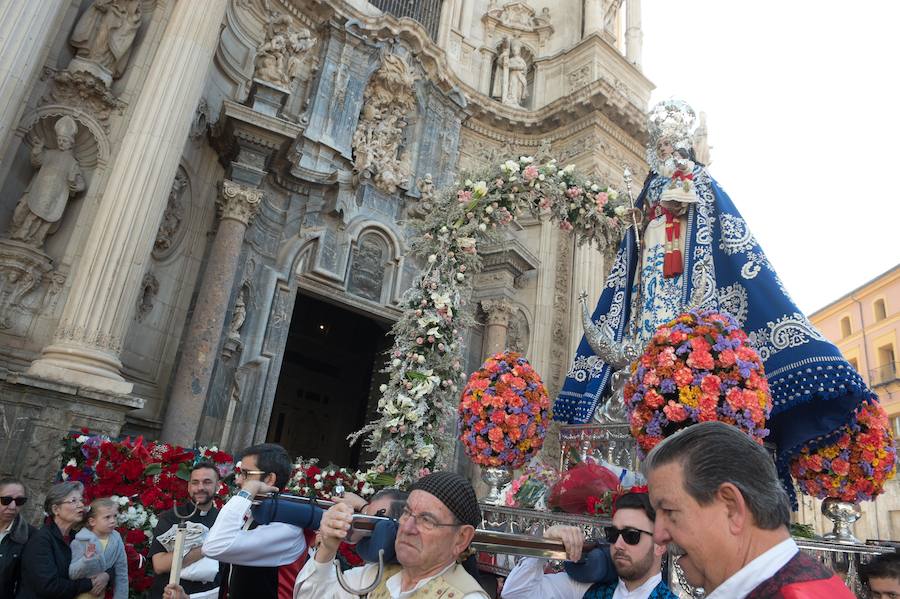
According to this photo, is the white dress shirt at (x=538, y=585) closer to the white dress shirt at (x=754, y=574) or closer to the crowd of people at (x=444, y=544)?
the crowd of people at (x=444, y=544)

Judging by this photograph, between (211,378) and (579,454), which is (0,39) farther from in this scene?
(579,454)

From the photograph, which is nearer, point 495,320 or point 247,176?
point 247,176

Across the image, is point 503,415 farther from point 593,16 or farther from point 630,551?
point 593,16

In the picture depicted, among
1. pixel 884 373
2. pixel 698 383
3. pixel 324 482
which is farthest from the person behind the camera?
pixel 884 373

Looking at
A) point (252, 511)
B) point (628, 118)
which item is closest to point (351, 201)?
point (628, 118)

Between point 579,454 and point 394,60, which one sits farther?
point 394,60

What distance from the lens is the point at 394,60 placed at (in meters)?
12.5

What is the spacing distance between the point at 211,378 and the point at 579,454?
6829mm

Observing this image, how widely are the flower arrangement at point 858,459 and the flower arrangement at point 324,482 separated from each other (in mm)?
4185

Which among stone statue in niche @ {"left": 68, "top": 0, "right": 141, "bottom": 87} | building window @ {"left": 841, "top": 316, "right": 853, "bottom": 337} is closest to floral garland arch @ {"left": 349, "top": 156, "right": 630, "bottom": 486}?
stone statue in niche @ {"left": 68, "top": 0, "right": 141, "bottom": 87}

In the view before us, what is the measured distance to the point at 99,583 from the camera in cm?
356

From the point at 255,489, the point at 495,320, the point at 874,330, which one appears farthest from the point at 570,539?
the point at 874,330

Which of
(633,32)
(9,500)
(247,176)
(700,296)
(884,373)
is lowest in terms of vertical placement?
(9,500)

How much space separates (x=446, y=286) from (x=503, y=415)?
2.71 m
